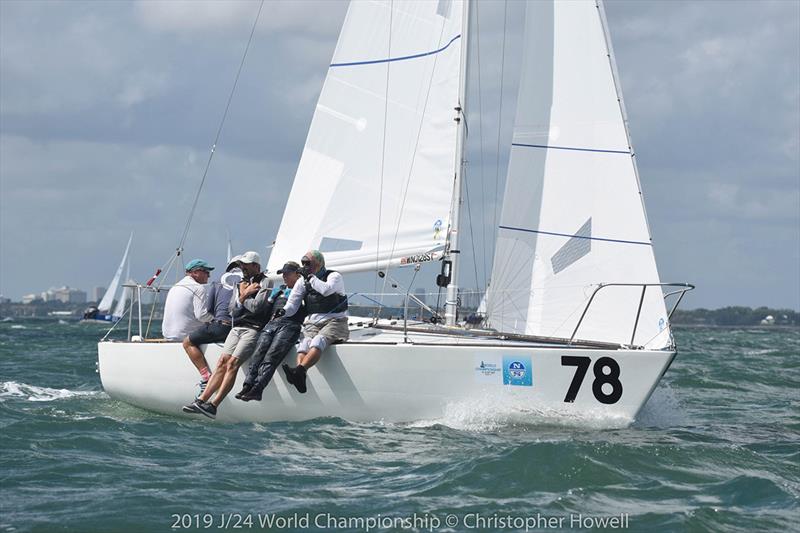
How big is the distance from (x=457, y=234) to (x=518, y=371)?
2429 millimetres

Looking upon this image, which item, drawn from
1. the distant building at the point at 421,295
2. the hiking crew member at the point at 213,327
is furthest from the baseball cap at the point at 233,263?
the distant building at the point at 421,295

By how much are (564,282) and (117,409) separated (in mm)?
4843

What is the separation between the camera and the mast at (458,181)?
10820mm

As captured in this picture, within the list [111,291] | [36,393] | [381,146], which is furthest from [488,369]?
[111,291]

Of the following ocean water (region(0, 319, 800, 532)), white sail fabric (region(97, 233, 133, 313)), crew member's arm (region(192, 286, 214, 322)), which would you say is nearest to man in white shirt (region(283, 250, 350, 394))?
ocean water (region(0, 319, 800, 532))

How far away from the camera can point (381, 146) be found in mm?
11625

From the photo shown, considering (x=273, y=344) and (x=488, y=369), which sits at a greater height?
(x=273, y=344)

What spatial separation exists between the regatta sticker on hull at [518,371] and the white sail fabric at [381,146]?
2.36m

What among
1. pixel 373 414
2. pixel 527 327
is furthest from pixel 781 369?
pixel 373 414

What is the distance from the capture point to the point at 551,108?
11.0m

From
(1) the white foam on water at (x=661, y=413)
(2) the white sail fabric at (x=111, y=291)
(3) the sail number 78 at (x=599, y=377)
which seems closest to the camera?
(3) the sail number 78 at (x=599, y=377)

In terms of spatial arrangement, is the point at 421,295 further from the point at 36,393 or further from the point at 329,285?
the point at 36,393

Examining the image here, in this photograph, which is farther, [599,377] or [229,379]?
[229,379]

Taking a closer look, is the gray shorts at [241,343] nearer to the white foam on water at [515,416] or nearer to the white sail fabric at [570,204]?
the white foam on water at [515,416]
